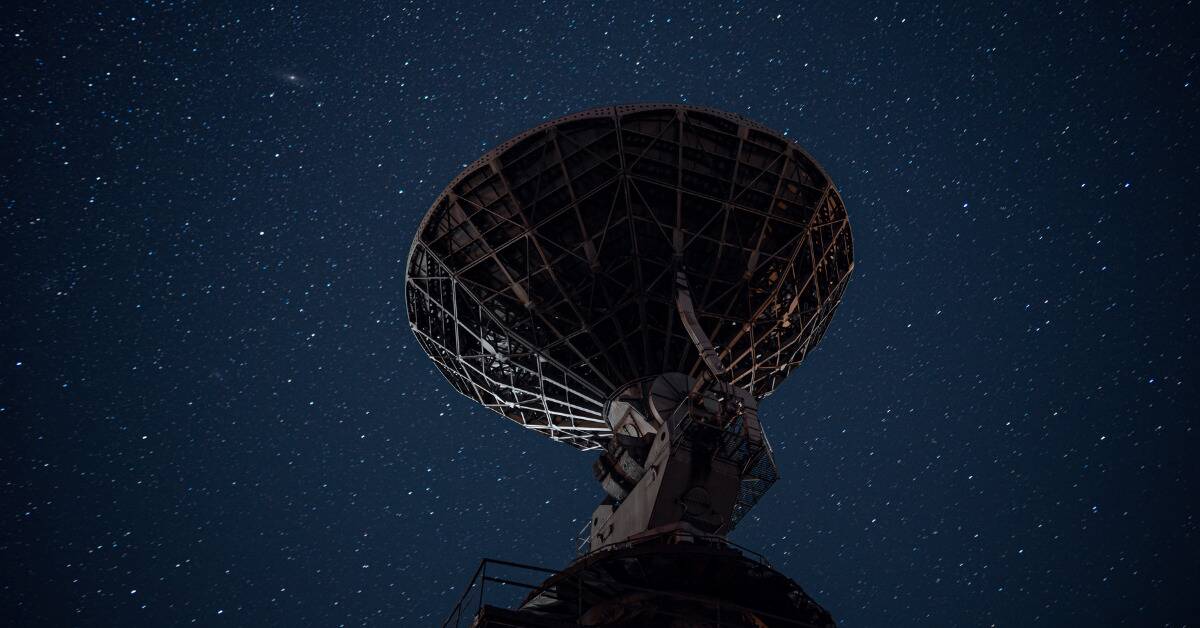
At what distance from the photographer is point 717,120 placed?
73.3 feet

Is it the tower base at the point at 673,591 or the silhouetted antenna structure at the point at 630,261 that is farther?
the silhouetted antenna structure at the point at 630,261

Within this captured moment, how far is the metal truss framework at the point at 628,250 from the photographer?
22.1 m

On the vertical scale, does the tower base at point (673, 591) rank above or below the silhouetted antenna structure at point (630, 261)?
below

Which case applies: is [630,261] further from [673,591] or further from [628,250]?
[673,591]

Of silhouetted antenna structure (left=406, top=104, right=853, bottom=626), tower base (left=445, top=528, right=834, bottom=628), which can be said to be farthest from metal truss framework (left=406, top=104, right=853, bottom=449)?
tower base (left=445, top=528, right=834, bottom=628)

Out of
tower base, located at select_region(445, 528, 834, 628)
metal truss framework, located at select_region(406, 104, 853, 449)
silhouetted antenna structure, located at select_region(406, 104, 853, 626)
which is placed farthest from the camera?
metal truss framework, located at select_region(406, 104, 853, 449)

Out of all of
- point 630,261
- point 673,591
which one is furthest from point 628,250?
point 673,591

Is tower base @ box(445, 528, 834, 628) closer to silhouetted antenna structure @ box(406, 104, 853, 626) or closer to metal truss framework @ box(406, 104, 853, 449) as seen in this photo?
silhouetted antenna structure @ box(406, 104, 853, 626)

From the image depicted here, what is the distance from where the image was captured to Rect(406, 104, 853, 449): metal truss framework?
2206 centimetres

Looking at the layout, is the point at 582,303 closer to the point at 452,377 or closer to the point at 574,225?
the point at 574,225

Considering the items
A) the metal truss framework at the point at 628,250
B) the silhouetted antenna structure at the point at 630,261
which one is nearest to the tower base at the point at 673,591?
the silhouetted antenna structure at the point at 630,261

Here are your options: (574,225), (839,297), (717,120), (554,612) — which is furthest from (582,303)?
(554,612)

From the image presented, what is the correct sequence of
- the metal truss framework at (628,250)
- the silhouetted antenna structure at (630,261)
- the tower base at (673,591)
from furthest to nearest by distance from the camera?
the metal truss framework at (628,250)
the silhouetted antenna structure at (630,261)
the tower base at (673,591)

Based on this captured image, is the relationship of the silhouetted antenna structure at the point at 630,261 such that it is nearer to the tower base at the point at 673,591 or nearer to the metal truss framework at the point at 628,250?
the metal truss framework at the point at 628,250
